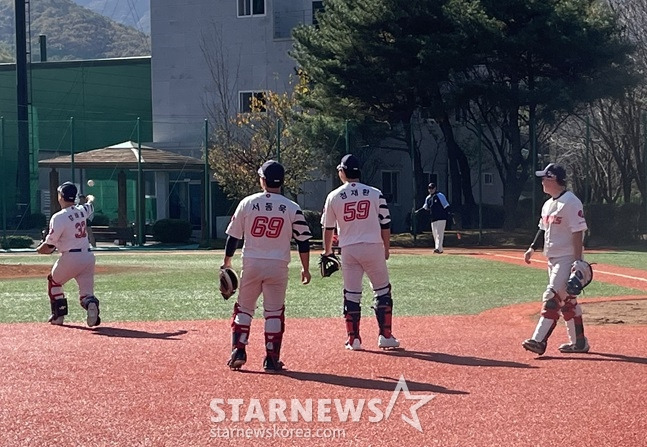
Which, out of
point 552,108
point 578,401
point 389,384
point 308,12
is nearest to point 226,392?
point 389,384

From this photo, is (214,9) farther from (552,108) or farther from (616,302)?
(616,302)

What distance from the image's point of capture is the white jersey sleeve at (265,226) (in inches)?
396

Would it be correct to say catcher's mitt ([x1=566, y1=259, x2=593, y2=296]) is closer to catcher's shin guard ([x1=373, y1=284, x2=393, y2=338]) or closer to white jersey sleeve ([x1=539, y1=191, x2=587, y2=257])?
white jersey sleeve ([x1=539, y1=191, x2=587, y2=257])

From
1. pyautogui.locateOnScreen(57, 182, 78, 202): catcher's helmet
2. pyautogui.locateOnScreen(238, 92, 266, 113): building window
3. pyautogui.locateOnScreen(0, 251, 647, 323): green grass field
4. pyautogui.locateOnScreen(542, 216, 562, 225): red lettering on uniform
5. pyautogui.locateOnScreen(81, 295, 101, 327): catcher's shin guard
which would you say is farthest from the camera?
pyautogui.locateOnScreen(238, 92, 266, 113): building window

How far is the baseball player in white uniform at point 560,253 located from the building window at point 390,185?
35019 mm

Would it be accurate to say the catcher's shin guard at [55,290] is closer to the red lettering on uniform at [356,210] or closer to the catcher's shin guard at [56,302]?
the catcher's shin guard at [56,302]

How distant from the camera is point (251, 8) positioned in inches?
1866

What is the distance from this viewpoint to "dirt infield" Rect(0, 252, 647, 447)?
7.20 m

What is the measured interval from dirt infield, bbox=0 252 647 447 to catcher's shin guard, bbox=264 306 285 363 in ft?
0.70

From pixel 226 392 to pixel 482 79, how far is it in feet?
107

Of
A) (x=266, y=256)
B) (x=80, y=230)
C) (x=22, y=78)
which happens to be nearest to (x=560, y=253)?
(x=266, y=256)

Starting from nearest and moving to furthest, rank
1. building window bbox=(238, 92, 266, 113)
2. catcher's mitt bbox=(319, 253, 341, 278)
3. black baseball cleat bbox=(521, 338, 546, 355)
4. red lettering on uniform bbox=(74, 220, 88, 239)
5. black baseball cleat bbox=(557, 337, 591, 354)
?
1. black baseball cleat bbox=(521, 338, 546, 355)
2. black baseball cleat bbox=(557, 337, 591, 354)
3. catcher's mitt bbox=(319, 253, 341, 278)
4. red lettering on uniform bbox=(74, 220, 88, 239)
5. building window bbox=(238, 92, 266, 113)

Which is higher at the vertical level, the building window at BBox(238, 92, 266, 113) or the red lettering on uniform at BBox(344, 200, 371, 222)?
the building window at BBox(238, 92, 266, 113)

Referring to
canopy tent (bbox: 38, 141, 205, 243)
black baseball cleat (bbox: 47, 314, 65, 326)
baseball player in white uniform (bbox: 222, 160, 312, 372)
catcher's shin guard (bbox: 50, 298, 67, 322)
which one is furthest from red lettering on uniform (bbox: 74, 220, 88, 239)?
canopy tent (bbox: 38, 141, 205, 243)
